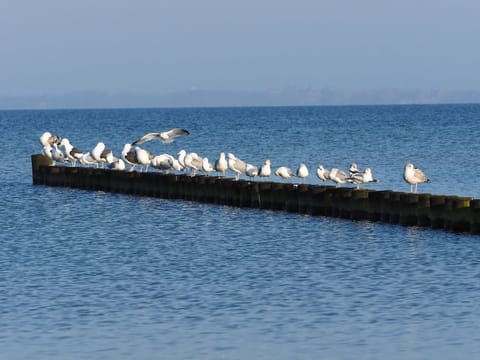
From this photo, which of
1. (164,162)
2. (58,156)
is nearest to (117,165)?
(164,162)

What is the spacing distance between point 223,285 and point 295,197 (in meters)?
12.6

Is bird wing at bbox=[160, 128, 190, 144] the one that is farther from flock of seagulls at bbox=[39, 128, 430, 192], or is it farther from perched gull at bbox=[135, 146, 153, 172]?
perched gull at bbox=[135, 146, 153, 172]

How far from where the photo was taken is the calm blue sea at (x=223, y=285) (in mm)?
17719

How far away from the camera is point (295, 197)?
35281 millimetres

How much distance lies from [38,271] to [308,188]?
11.6m

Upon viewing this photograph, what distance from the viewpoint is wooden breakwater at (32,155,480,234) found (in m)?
29.7

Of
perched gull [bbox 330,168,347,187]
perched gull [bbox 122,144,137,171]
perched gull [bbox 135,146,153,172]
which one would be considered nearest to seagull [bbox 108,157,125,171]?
perched gull [bbox 122,144,137,171]

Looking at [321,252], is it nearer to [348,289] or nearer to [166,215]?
[348,289]

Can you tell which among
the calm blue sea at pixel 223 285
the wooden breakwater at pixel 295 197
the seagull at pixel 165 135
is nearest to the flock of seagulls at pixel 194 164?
the seagull at pixel 165 135

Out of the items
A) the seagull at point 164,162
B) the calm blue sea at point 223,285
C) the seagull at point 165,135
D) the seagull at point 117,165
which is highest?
the seagull at point 165,135

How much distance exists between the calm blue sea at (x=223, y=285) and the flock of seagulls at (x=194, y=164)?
203 cm

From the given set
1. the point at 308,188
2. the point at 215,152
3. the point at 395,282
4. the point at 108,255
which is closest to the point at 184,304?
the point at 395,282

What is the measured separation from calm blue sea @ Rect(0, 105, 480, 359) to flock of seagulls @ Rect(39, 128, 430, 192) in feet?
6.64

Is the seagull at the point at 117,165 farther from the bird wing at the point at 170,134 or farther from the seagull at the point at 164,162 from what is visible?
the bird wing at the point at 170,134
